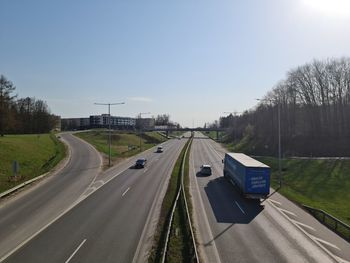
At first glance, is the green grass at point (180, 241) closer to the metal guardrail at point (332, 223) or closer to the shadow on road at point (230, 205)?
the shadow on road at point (230, 205)

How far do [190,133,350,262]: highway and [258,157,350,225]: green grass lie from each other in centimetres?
303

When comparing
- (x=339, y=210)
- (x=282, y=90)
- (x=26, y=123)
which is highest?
(x=282, y=90)

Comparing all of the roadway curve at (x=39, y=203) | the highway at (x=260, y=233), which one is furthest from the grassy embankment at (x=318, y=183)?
the roadway curve at (x=39, y=203)

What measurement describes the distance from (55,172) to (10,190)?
45.8 ft

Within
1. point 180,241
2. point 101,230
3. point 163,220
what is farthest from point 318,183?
point 101,230

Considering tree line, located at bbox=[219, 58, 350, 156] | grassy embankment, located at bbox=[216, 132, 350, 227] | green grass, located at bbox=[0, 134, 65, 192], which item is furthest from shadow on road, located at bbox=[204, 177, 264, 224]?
tree line, located at bbox=[219, 58, 350, 156]

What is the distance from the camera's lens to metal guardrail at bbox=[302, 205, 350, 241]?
22867mm

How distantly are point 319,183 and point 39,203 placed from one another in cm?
3195

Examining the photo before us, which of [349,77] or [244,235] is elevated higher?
[349,77]

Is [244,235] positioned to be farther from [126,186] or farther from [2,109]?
[2,109]

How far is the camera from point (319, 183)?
4425 cm

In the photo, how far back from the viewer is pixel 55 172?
47.1 meters

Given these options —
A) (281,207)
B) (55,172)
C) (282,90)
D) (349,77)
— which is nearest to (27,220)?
(281,207)

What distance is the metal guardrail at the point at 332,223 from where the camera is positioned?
2287 cm
